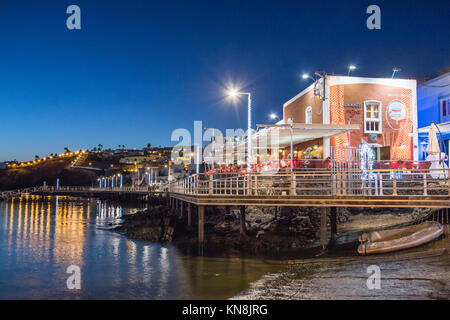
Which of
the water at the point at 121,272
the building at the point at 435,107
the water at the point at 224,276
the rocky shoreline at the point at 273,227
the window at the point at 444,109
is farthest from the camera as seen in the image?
the window at the point at 444,109

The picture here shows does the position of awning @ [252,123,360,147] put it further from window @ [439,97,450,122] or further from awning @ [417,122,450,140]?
window @ [439,97,450,122]

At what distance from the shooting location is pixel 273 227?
22.5 metres

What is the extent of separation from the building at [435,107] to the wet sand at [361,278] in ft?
51.2

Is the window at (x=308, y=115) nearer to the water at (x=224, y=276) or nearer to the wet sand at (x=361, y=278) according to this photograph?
the water at (x=224, y=276)

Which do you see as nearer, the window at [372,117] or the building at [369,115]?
the building at [369,115]

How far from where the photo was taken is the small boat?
48.1 ft

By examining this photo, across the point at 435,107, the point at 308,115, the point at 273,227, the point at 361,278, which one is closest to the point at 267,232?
the point at 273,227

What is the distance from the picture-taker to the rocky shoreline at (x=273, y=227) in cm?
1978

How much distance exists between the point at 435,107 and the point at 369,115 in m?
5.65

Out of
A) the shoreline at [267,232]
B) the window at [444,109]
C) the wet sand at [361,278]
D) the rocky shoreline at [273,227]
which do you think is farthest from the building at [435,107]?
the wet sand at [361,278]

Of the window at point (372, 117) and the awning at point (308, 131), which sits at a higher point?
the window at point (372, 117)

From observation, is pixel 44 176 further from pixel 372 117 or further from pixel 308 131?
pixel 308 131
